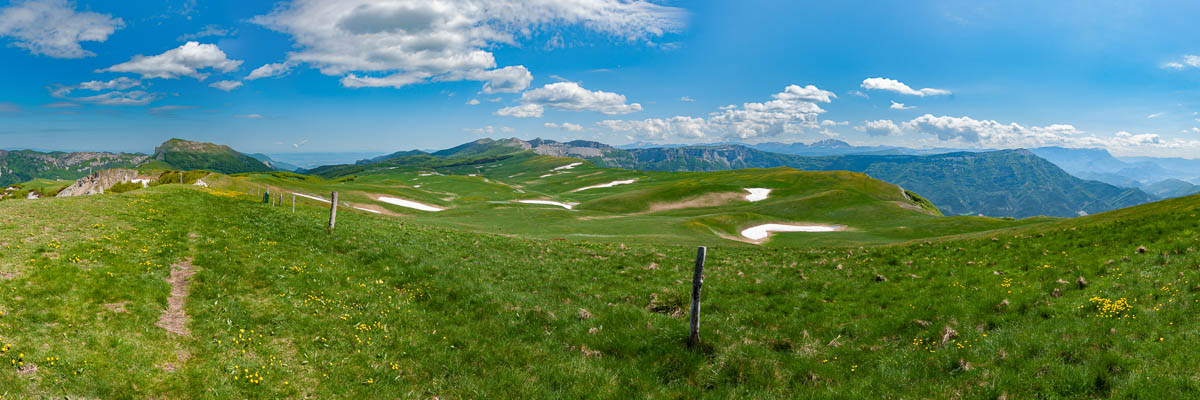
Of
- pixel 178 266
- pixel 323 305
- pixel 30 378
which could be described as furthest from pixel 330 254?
pixel 30 378

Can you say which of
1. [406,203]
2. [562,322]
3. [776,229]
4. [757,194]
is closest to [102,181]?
[406,203]

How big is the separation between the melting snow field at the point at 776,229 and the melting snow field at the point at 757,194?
3288cm

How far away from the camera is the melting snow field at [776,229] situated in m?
60.7

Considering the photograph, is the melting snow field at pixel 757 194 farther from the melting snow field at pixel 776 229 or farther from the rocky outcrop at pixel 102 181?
the rocky outcrop at pixel 102 181

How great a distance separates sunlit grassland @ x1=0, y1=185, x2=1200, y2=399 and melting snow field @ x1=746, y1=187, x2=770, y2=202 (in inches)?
3083

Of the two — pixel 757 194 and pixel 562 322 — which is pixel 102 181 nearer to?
pixel 562 322

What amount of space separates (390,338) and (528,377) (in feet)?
17.1

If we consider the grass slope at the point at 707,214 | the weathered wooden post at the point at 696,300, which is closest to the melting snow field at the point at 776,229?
the grass slope at the point at 707,214

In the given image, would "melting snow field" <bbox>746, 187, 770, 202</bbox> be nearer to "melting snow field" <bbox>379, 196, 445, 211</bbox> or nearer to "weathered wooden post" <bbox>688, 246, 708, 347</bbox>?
"melting snow field" <bbox>379, 196, 445, 211</bbox>

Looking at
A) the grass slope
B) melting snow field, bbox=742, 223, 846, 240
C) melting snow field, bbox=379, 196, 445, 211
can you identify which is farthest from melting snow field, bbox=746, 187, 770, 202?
melting snow field, bbox=379, 196, 445, 211

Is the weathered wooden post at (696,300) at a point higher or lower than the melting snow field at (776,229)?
higher

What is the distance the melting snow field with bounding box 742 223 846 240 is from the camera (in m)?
60.7

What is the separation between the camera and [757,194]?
4245 inches

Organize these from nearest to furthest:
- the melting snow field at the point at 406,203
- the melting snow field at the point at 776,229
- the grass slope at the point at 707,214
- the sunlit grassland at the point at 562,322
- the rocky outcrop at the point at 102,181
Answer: the sunlit grassland at the point at 562,322 → the grass slope at the point at 707,214 → the melting snow field at the point at 776,229 → the melting snow field at the point at 406,203 → the rocky outcrop at the point at 102,181
